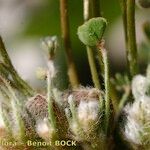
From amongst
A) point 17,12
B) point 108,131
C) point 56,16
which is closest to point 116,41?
point 56,16

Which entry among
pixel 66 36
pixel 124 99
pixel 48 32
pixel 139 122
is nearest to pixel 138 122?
pixel 139 122

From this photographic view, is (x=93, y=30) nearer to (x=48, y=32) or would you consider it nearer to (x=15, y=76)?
(x=15, y=76)

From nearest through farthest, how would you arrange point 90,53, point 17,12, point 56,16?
1. point 90,53
2. point 56,16
3. point 17,12

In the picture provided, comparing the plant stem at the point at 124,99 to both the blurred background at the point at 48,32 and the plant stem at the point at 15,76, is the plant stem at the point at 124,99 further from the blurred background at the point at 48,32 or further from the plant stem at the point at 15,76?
the blurred background at the point at 48,32

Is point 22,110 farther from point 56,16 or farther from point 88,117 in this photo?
point 56,16

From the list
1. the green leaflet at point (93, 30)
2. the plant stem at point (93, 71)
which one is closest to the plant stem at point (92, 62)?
the plant stem at point (93, 71)
